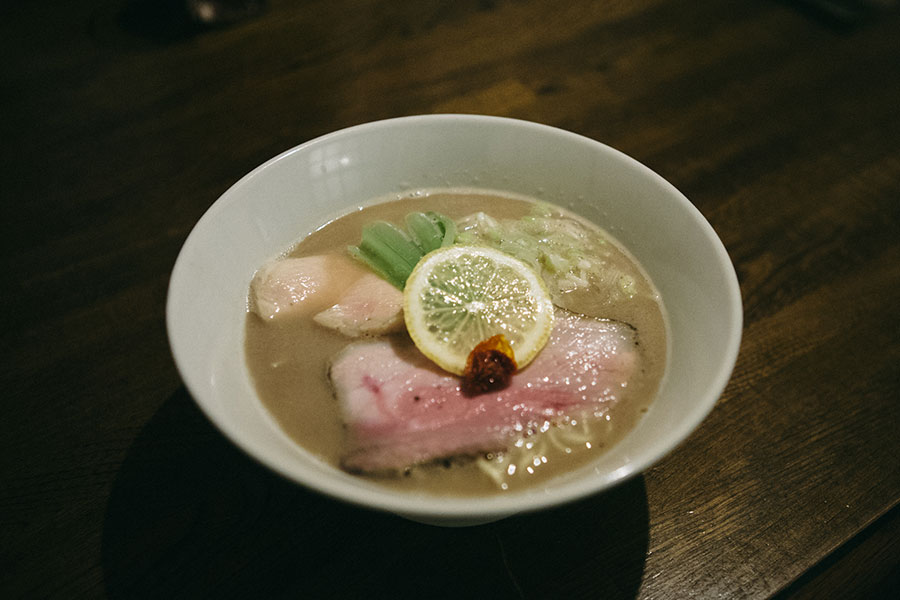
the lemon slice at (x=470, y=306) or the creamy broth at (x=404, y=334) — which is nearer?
the creamy broth at (x=404, y=334)

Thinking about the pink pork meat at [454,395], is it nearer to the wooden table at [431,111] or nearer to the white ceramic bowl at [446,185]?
the white ceramic bowl at [446,185]

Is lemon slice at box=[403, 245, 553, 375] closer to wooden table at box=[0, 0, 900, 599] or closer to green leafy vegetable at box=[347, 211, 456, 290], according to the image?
green leafy vegetable at box=[347, 211, 456, 290]

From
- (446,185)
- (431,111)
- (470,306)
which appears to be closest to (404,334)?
(470,306)

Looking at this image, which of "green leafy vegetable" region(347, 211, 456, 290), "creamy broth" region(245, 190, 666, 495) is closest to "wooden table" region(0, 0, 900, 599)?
"creamy broth" region(245, 190, 666, 495)

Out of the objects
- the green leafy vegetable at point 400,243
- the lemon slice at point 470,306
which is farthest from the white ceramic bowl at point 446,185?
the lemon slice at point 470,306

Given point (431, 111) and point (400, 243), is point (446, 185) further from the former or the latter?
point (431, 111)
